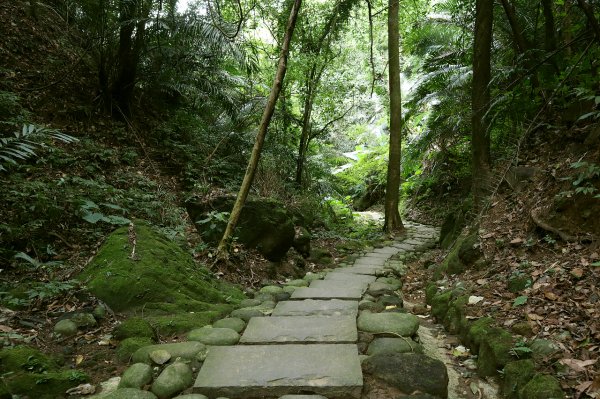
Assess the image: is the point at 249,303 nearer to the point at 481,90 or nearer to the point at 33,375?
the point at 33,375

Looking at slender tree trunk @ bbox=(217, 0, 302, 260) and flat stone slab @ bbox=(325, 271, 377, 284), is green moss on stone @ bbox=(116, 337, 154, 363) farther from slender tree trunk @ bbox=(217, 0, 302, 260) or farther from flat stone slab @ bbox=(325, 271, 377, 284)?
flat stone slab @ bbox=(325, 271, 377, 284)

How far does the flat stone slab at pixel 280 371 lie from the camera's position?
1872 millimetres

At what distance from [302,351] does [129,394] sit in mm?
898

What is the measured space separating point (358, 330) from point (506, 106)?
135 inches

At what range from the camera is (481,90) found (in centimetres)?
484

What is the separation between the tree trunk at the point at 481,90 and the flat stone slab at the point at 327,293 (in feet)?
7.21

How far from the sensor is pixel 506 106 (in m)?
4.60

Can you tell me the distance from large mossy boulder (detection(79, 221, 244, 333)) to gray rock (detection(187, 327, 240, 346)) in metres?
0.15

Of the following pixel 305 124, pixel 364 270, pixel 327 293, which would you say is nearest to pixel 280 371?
pixel 327 293

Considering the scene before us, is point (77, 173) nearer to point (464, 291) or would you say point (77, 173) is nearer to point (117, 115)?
point (117, 115)

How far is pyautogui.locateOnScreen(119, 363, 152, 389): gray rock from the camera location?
195 cm

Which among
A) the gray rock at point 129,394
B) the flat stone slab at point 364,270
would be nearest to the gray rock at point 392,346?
the gray rock at point 129,394

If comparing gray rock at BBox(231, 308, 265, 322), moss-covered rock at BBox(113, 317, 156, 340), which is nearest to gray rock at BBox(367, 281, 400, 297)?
gray rock at BBox(231, 308, 265, 322)

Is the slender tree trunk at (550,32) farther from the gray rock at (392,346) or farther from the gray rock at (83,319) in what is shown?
the gray rock at (83,319)
